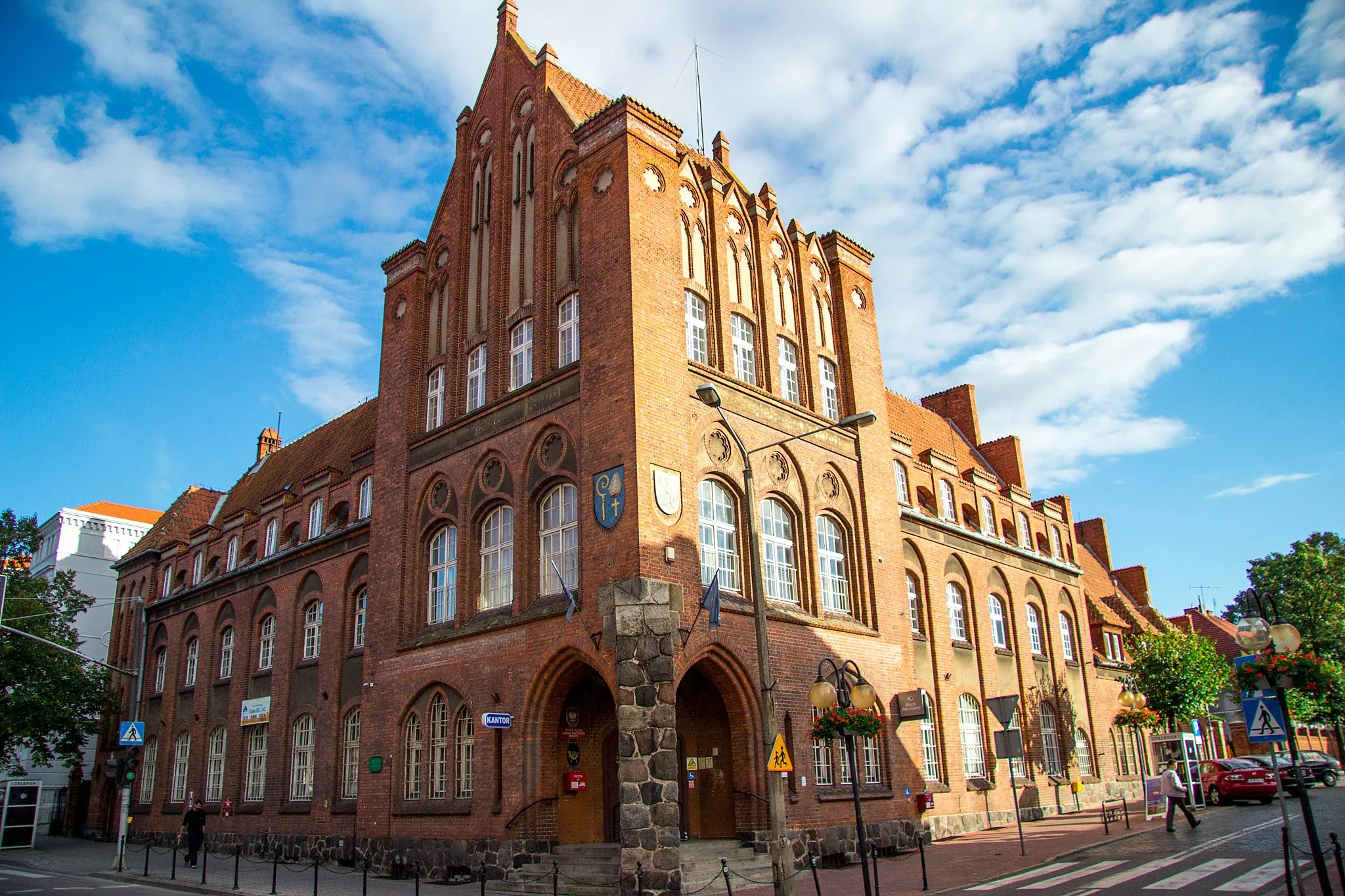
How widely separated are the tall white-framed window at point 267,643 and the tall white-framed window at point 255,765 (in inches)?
78.1

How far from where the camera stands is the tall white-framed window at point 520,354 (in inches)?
893

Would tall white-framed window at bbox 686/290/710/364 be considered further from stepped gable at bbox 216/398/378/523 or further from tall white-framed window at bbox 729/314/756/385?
stepped gable at bbox 216/398/378/523

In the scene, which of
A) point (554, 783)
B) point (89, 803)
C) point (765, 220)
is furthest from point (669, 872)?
point (89, 803)

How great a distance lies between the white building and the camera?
48125 mm

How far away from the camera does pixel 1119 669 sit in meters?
39.2

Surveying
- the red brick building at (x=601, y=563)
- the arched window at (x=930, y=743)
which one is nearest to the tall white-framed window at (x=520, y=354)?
the red brick building at (x=601, y=563)

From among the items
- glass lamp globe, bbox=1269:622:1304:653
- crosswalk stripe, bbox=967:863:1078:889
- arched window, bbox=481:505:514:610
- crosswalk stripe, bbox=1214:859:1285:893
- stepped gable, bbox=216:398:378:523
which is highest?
stepped gable, bbox=216:398:378:523

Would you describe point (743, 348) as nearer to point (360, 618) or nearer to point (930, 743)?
point (930, 743)

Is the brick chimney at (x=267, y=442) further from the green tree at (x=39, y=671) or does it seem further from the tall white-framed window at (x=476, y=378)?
the tall white-framed window at (x=476, y=378)

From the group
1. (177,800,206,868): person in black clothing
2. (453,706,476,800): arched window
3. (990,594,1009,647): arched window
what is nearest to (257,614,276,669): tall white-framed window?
(177,800,206,868): person in black clothing

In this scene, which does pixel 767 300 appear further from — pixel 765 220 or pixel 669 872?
pixel 669 872

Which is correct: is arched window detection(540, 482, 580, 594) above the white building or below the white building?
below

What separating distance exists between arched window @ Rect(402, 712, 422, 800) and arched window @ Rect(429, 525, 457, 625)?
2.42 m

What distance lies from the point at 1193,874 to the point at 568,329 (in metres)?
15.6
